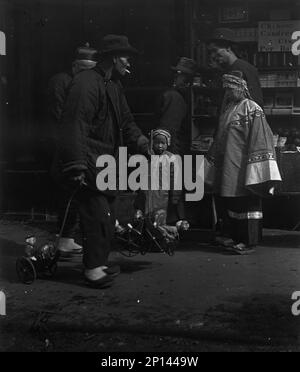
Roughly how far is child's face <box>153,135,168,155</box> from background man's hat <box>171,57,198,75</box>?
1027 mm

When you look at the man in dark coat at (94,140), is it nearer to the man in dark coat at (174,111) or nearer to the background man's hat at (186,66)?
the man in dark coat at (174,111)

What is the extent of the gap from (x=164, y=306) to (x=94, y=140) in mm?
1384

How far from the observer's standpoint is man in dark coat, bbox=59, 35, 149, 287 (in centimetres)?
462

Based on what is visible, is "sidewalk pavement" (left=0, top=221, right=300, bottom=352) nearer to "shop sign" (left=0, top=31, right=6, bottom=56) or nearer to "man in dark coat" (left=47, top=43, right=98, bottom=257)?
"man in dark coat" (left=47, top=43, right=98, bottom=257)

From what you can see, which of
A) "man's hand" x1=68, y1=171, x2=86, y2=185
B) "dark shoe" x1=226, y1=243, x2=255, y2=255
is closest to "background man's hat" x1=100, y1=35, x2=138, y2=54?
"man's hand" x1=68, y1=171, x2=86, y2=185

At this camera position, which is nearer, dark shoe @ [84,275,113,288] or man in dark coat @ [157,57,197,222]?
dark shoe @ [84,275,113,288]

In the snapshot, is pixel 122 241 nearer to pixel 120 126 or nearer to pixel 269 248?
pixel 120 126

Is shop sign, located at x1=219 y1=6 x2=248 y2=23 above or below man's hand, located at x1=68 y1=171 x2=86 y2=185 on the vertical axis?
above

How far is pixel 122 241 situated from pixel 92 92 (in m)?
1.29

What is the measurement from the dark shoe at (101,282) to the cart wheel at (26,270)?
465 millimetres

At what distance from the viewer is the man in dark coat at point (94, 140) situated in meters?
4.62

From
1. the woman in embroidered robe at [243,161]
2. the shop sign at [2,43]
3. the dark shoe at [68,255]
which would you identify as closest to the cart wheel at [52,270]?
the dark shoe at [68,255]

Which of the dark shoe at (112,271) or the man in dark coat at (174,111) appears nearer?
the dark shoe at (112,271)
